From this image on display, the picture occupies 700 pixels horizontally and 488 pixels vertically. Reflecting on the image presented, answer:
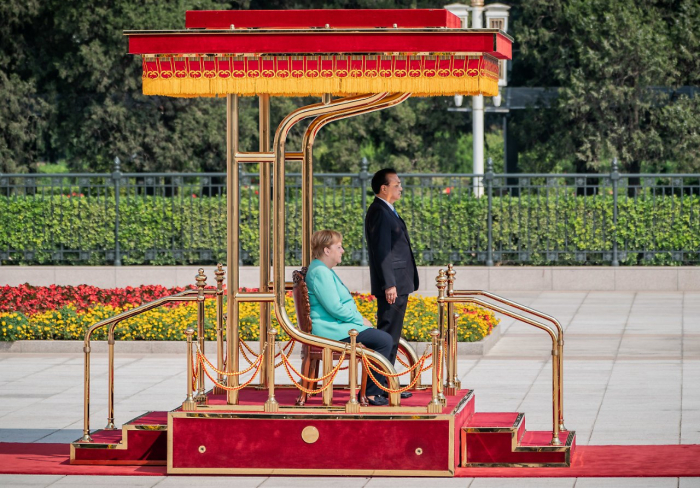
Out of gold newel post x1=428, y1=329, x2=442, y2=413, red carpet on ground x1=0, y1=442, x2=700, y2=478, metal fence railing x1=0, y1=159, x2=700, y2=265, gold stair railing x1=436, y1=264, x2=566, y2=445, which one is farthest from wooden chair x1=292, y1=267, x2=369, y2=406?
metal fence railing x1=0, y1=159, x2=700, y2=265

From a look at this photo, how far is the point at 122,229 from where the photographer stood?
72.4 ft

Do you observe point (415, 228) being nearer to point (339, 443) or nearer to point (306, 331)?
point (306, 331)

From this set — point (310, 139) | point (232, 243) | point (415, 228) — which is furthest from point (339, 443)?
point (415, 228)

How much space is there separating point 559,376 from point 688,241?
1316 cm

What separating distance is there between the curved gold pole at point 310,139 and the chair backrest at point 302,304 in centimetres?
86

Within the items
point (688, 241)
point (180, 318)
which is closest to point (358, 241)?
point (688, 241)

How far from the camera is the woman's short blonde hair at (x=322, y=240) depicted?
8680 millimetres

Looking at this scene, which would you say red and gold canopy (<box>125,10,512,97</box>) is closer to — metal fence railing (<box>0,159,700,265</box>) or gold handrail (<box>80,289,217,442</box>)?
gold handrail (<box>80,289,217,442</box>)

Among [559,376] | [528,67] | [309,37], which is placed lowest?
[559,376]

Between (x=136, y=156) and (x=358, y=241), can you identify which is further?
(x=136, y=156)

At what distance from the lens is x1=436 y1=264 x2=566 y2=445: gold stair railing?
859cm

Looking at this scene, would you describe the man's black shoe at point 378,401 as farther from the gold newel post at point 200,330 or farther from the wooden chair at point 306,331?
the gold newel post at point 200,330

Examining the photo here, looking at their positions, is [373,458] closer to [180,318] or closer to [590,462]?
[590,462]

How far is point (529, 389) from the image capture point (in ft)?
38.1
